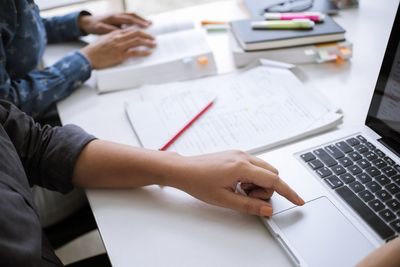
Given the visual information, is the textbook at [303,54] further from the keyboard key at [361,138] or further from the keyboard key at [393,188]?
the keyboard key at [393,188]

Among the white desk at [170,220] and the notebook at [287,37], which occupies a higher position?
the notebook at [287,37]

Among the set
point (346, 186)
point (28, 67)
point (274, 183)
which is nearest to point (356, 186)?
point (346, 186)

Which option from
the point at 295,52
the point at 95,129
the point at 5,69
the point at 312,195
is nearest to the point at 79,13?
the point at 5,69

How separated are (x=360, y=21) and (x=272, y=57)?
34 centimetres

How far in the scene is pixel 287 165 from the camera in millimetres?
658

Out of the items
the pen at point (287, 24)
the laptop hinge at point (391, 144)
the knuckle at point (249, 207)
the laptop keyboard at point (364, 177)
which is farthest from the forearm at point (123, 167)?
the pen at point (287, 24)

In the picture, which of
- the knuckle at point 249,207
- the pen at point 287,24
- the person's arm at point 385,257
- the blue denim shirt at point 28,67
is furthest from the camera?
the pen at point 287,24

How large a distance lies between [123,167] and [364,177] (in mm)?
370

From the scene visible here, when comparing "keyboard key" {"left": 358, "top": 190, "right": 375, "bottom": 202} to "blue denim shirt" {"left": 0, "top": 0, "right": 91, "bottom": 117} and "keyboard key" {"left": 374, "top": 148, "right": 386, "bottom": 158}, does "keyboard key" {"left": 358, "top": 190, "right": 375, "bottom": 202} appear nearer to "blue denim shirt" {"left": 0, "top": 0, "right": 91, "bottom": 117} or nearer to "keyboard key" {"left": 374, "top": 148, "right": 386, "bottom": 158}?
"keyboard key" {"left": 374, "top": 148, "right": 386, "bottom": 158}

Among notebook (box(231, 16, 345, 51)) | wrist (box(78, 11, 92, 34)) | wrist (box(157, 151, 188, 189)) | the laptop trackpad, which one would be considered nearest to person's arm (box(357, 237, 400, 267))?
the laptop trackpad

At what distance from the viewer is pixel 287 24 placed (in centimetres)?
95

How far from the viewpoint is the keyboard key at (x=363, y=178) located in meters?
0.59

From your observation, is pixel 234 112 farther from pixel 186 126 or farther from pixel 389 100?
pixel 389 100

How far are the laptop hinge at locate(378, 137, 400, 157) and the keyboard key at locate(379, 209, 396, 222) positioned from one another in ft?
0.40
